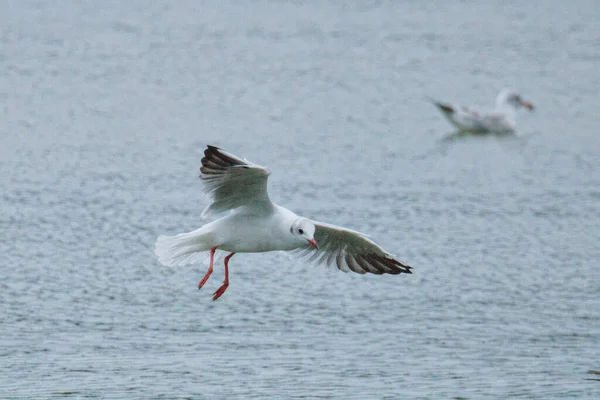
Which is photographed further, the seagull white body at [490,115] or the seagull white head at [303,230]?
the seagull white body at [490,115]

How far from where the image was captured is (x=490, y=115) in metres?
20.9

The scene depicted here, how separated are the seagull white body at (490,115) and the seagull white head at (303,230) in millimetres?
11184

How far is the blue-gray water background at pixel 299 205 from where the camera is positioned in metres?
10.6

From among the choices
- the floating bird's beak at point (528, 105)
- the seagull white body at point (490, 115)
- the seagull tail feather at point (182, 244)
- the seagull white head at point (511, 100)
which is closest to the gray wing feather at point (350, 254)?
the seagull tail feather at point (182, 244)

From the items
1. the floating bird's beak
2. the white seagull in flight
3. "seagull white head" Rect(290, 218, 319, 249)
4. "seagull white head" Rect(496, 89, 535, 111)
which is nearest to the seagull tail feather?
A: the white seagull in flight

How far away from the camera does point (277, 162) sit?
1684 cm

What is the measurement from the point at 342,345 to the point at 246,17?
717 inches

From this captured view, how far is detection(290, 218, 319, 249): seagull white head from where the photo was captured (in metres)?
9.19

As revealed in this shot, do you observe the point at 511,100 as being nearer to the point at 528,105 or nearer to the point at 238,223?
the point at 528,105

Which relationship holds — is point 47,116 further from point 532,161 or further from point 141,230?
point 532,161

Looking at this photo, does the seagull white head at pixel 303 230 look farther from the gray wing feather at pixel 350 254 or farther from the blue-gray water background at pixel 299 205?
the blue-gray water background at pixel 299 205

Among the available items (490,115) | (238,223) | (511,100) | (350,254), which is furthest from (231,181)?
(511,100)

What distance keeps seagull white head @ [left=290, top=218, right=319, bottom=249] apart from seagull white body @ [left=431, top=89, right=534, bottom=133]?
36.7 feet

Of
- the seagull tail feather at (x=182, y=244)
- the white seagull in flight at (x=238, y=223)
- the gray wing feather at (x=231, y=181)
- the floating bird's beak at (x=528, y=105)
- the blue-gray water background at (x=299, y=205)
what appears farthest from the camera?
the floating bird's beak at (x=528, y=105)
